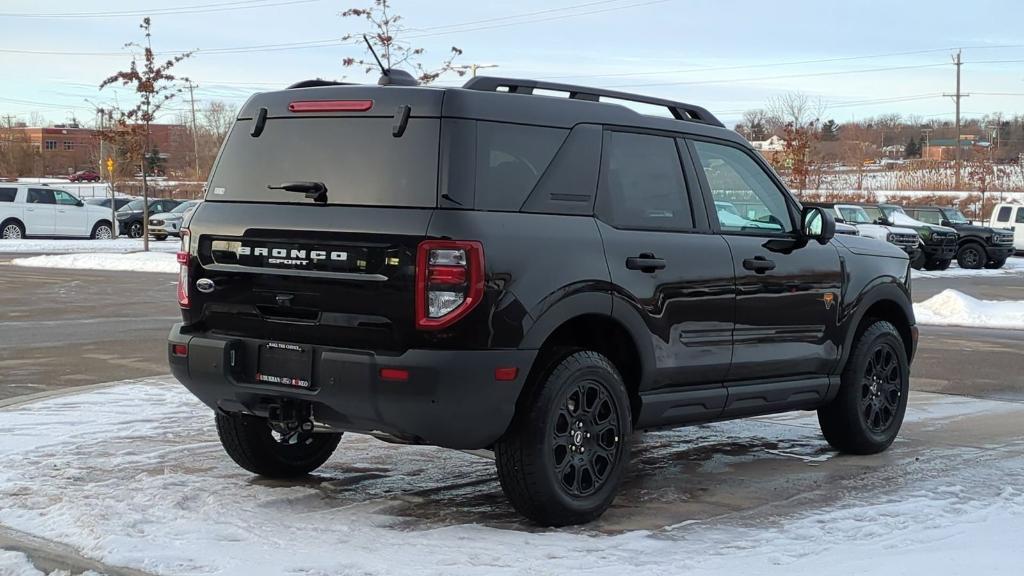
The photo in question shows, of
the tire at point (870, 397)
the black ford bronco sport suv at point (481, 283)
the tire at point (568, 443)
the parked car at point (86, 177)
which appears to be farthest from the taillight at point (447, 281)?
the parked car at point (86, 177)

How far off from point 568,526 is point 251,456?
1.86m

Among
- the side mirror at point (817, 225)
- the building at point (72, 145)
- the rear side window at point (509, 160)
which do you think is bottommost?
the side mirror at point (817, 225)

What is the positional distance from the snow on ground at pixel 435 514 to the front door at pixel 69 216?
114ft

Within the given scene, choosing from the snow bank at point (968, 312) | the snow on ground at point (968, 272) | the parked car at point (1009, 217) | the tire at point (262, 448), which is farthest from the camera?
the parked car at point (1009, 217)

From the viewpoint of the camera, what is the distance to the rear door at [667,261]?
6.08 meters

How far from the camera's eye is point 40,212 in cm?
4066

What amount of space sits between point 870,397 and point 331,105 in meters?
4.00

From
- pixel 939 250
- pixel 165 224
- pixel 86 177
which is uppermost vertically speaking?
pixel 86 177

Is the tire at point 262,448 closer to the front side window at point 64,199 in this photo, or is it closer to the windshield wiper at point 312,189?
the windshield wiper at point 312,189

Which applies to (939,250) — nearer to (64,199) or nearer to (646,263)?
(64,199)

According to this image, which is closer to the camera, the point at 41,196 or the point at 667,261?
the point at 667,261

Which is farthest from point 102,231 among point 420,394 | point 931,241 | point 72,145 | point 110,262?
point 72,145

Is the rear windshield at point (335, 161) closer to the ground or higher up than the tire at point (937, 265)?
higher up

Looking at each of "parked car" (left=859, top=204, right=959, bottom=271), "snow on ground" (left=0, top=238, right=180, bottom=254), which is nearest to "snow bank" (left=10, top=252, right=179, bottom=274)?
"snow on ground" (left=0, top=238, right=180, bottom=254)
